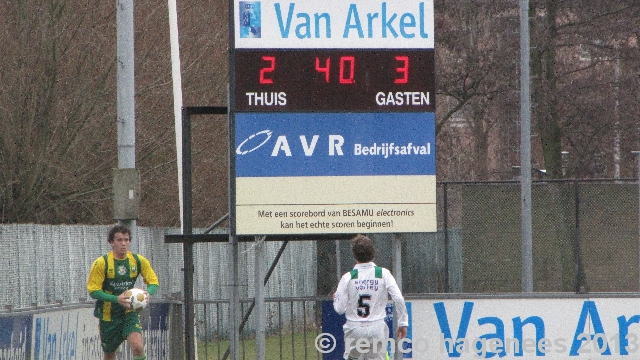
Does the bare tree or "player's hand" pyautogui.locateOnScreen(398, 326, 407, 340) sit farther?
the bare tree

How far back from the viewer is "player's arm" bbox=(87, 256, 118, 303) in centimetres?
1170

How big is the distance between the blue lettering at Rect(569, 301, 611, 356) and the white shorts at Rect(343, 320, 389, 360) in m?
3.94

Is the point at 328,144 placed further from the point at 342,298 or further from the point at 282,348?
the point at 282,348

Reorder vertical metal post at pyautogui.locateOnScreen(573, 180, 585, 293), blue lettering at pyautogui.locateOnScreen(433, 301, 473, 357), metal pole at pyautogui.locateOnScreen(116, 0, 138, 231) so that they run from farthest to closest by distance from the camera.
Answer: vertical metal post at pyautogui.locateOnScreen(573, 180, 585, 293) → blue lettering at pyautogui.locateOnScreen(433, 301, 473, 357) → metal pole at pyautogui.locateOnScreen(116, 0, 138, 231)

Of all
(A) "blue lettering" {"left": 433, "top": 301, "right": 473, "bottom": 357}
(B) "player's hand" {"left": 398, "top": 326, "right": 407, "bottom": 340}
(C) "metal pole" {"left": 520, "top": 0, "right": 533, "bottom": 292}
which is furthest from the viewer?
(C) "metal pole" {"left": 520, "top": 0, "right": 533, "bottom": 292}

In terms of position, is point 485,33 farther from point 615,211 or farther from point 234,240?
point 234,240

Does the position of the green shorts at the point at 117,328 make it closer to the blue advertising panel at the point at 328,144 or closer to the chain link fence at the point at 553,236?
the blue advertising panel at the point at 328,144

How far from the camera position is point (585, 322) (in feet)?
46.5

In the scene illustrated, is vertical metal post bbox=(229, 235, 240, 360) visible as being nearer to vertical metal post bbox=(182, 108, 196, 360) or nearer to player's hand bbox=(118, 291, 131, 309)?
vertical metal post bbox=(182, 108, 196, 360)

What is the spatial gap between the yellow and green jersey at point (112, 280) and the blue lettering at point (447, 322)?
3714 mm

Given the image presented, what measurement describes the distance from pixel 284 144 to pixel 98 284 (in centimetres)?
242

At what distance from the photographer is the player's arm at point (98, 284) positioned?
38.4ft

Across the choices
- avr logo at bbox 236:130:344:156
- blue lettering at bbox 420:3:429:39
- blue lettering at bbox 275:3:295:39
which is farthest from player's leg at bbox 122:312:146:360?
blue lettering at bbox 420:3:429:39

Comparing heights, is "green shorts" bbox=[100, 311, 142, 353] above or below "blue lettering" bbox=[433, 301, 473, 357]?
above
